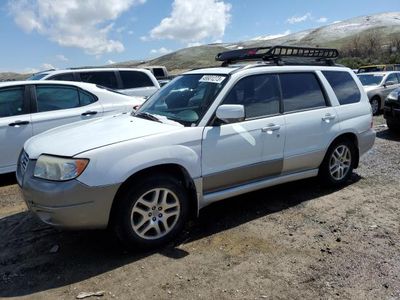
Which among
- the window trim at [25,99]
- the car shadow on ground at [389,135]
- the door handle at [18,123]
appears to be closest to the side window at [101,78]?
the window trim at [25,99]

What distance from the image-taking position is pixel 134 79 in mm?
10281

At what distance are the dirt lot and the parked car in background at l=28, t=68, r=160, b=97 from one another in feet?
16.4

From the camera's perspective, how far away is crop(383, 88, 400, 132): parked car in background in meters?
9.55

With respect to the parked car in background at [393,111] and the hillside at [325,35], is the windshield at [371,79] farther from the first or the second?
the hillside at [325,35]

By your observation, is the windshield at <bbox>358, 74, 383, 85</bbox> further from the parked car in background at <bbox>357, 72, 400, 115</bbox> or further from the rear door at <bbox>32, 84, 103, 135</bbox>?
the rear door at <bbox>32, 84, 103, 135</bbox>

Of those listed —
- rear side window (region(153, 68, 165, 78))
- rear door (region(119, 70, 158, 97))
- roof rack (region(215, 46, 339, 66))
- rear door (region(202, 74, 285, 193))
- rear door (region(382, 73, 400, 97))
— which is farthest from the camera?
rear side window (region(153, 68, 165, 78))

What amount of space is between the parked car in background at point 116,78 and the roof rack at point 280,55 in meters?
4.56

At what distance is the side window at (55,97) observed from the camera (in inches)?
268

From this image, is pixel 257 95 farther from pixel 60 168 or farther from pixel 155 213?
pixel 60 168

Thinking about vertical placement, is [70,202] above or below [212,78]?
below

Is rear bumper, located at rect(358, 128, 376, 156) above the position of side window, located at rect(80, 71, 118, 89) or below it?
below

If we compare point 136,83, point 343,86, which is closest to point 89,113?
point 136,83

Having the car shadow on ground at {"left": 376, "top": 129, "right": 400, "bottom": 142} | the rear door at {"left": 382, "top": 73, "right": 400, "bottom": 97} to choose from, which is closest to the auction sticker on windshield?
the car shadow on ground at {"left": 376, "top": 129, "right": 400, "bottom": 142}

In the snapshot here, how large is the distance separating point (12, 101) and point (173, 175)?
12.3 ft
